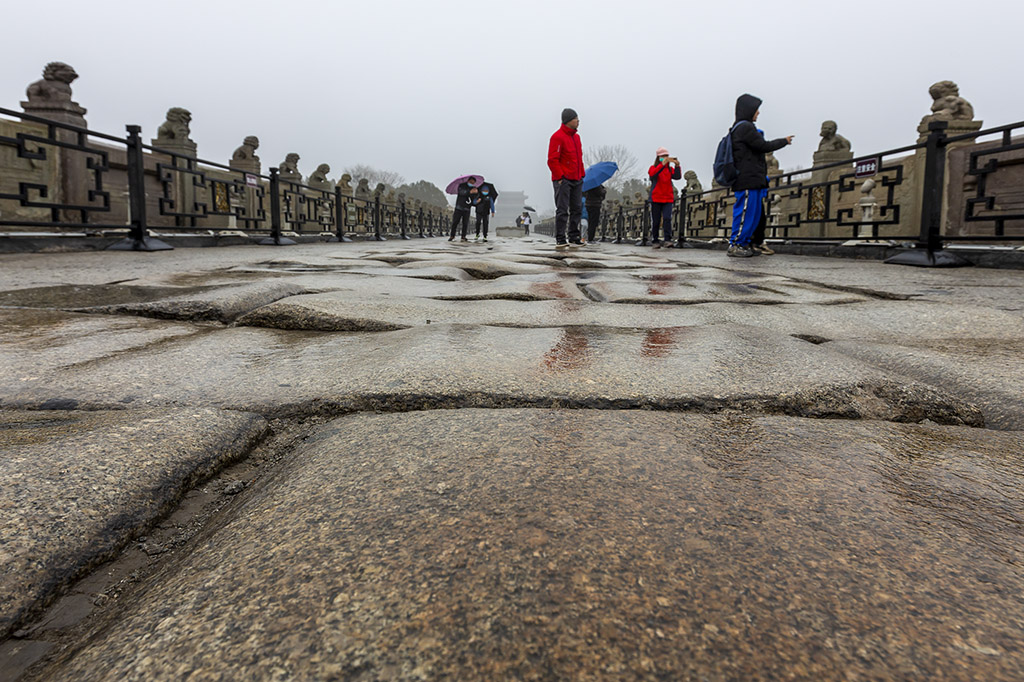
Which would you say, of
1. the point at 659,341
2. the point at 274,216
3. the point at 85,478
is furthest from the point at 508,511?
the point at 274,216

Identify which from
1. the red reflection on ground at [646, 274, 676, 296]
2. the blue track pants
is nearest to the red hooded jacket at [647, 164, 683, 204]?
the blue track pants

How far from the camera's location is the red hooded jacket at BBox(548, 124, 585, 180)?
7.23m

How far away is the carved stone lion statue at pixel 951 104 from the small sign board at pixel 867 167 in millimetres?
3786

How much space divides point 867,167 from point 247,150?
13454 millimetres

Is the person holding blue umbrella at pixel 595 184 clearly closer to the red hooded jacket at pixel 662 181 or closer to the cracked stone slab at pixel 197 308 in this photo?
the red hooded jacket at pixel 662 181

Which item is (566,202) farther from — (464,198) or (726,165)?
(464,198)

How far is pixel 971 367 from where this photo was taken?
3.76ft

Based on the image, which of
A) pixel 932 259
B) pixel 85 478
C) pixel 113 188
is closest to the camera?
pixel 85 478

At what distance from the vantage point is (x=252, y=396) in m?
0.97

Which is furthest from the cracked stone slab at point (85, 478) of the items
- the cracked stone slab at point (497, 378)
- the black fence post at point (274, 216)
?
the black fence post at point (274, 216)

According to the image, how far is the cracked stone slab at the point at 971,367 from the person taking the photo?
937 millimetres

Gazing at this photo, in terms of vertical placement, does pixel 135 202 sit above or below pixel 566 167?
below

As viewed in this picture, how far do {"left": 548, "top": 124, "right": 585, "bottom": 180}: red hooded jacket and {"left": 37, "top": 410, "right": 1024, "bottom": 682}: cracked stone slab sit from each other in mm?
6996

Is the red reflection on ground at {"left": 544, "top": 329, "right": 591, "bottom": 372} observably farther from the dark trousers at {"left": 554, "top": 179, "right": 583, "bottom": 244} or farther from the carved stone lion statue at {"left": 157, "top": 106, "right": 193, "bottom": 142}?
the carved stone lion statue at {"left": 157, "top": 106, "right": 193, "bottom": 142}
